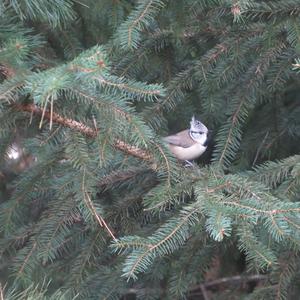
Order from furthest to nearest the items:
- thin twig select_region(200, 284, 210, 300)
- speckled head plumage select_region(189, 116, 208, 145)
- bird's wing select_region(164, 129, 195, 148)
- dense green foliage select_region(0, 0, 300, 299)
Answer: thin twig select_region(200, 284, 210, 300) → speckled head plumage select_region(189, 116, 208, 145) → bird's wing select_region(164, 129, 195, 148) → dense green foliage select_region(0, 0, 300, 299)

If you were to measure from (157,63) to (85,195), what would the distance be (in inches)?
47.7

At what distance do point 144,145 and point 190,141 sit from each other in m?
1.15

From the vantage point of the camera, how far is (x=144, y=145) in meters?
2.17

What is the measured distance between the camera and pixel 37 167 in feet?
9.07

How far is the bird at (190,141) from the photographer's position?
323 cm

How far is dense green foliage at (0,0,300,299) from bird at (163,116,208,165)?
8cm

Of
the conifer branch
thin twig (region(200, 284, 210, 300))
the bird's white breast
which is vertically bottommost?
thin twig (region(200, 284, 210, 300))

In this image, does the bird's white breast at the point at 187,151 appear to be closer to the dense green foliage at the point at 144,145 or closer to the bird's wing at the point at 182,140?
the bird's wing at the point at 182,140

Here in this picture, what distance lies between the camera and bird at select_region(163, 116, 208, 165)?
3.23 metres

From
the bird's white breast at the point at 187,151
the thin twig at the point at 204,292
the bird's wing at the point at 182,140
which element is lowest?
the thin twig at the point at 204,292

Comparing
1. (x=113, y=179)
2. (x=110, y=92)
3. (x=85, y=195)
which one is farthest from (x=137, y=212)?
(x=110, y=92)

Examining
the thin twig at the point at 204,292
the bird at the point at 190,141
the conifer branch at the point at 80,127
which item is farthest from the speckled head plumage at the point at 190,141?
the thin twig at the point at 204,292

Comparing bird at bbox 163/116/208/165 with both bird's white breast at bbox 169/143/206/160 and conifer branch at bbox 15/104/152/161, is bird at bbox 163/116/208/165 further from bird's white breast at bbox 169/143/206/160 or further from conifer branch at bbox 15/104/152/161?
conifer branch at bbox 15/104/152/161

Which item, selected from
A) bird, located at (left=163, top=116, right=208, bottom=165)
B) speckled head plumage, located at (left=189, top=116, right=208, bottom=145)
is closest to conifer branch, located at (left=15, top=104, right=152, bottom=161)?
bird, located at (left=163, top=116, right=208, bottom=165)
